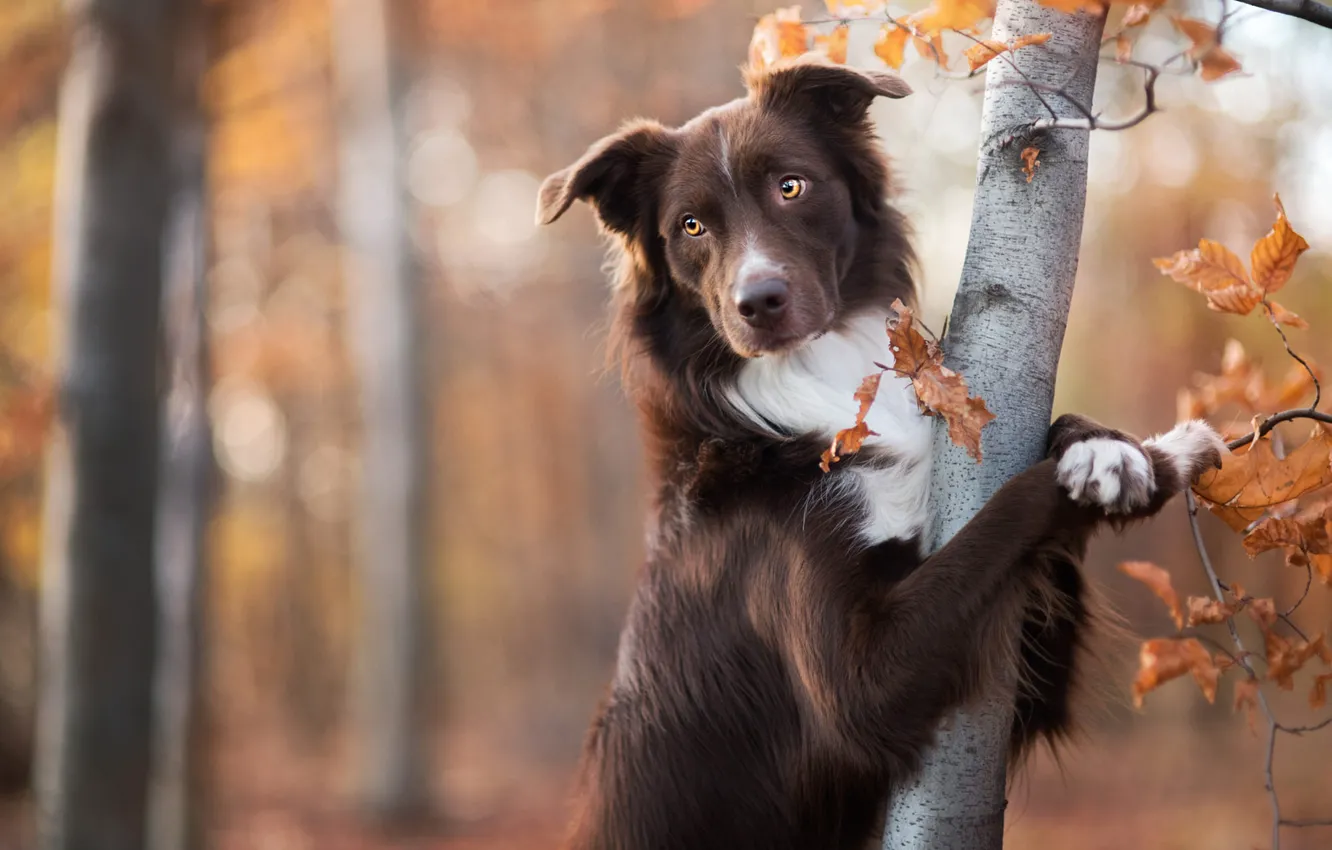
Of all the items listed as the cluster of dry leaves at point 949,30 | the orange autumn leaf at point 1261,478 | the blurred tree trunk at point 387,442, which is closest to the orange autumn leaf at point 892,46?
the cluster of dry leaves at point 949,30

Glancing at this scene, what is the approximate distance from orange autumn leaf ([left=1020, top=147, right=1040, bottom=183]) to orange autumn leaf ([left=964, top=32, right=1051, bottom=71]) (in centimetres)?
24

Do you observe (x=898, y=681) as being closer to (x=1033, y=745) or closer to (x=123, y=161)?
(x=1033, y=745)

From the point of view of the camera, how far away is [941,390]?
240cm

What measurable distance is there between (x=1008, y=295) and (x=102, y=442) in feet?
17.5

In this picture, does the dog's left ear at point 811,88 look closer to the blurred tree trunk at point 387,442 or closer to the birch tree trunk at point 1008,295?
the birch tree trunk at point 1008,295

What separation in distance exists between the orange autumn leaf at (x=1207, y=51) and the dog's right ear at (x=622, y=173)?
1972mm

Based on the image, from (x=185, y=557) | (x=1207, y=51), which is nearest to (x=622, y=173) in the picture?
(x=1207, y=51)

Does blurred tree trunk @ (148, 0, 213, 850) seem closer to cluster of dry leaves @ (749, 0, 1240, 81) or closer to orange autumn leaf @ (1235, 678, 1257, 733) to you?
cluster of dry leaves @ (749, 0, 1240, 81)

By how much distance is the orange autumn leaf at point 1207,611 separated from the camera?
2631 millimetres

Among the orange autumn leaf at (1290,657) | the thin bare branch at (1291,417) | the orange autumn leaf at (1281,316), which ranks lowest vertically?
the orange autumn leaf at (1290,657)

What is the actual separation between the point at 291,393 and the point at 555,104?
14.6 m

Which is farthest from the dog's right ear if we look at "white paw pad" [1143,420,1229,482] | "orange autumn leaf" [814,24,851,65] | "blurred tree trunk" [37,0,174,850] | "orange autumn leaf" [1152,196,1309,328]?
"blurred tree trunk" [37,0,174,850]

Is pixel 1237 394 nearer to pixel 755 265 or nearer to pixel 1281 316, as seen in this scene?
pixel 1281 316

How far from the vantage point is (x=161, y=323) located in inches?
247
